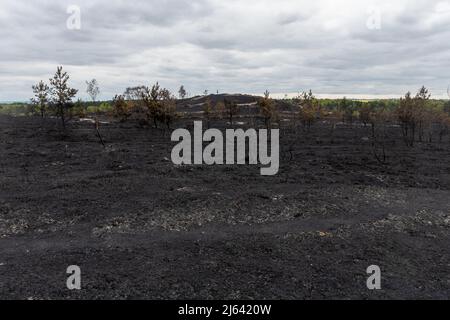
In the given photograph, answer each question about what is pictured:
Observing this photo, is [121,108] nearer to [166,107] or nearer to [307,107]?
[166,107]

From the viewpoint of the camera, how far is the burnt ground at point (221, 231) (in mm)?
6840

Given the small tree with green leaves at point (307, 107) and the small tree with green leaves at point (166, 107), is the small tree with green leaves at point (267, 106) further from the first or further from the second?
the small tree with green leaves at point (166, 107)

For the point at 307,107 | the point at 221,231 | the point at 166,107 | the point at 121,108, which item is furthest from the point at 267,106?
the point at 221,231

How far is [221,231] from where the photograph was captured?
9.39 metres

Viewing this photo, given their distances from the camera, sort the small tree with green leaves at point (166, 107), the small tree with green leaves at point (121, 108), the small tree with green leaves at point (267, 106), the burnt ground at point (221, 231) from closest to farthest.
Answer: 1. the burnt ground at point (221, 231)
2. the small tree with green leaves at point (166, 107)
3. the small tree with green leaves at point (267, 106)
4. the small tree with green leaves at point (121, 108)

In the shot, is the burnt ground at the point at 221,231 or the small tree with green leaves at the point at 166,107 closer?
the burnt ground at the point at 221,231

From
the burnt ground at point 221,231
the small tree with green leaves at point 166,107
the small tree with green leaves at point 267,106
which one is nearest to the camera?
the burnt ground at point 221,231

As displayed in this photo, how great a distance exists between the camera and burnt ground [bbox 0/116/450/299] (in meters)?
6.84

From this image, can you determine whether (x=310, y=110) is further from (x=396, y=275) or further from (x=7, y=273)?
(x=7, y=273)

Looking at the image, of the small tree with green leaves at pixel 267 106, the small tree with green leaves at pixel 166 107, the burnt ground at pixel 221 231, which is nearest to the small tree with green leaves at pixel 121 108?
the small tree with green leaves at pixel 166 107

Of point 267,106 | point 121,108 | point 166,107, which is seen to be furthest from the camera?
point 121,108

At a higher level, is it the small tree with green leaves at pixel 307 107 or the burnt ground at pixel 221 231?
the small tree with green leaves at pixel 307 107

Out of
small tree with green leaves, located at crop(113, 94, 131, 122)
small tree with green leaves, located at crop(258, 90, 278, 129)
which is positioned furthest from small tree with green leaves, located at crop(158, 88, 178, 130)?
small tree with green leaves, located at crop(113, 94, 131, 122)
